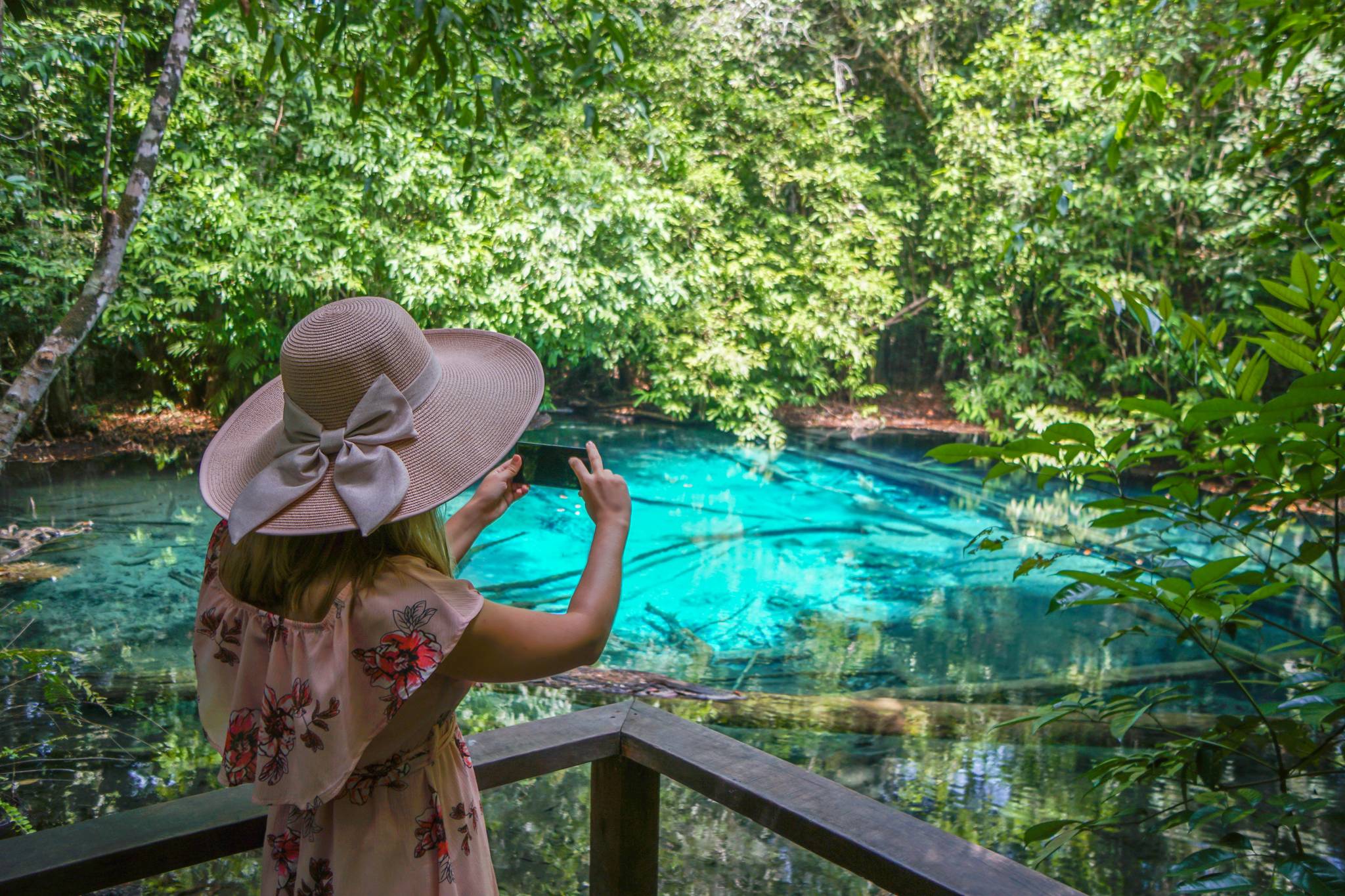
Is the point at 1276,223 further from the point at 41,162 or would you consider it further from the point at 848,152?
the point at 848,152

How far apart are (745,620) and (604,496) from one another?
519cm

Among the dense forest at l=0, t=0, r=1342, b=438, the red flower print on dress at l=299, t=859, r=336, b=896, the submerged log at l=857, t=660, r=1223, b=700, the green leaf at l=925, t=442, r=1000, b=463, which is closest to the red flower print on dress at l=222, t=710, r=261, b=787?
the red flower print on dress at l=299, t=859, r=336, b=896

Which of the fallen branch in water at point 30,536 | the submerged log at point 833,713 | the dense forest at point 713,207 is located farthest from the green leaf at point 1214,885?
the fallen branch in water at point 30,536

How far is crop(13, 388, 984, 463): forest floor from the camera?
7.57 metres

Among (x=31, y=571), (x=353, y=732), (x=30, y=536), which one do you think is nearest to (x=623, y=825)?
(x=353, y=732)

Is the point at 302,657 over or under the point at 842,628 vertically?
over

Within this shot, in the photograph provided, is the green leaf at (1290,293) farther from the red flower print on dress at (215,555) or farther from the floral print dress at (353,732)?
the red flower print on dress at (215,555)

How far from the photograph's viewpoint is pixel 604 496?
101cm

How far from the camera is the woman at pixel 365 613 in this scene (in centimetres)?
88

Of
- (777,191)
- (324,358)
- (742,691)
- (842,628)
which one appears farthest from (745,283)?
(324,358)

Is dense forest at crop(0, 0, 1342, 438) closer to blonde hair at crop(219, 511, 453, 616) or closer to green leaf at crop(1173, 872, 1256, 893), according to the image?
blonde hair at crop(219, 511, 453, 616)

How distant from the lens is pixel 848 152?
9.62 meters

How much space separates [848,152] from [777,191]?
2.53 ft

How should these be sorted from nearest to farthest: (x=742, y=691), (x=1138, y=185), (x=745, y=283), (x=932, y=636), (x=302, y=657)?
(x=302, y=657) → (x=742, y=691) → (x=932, y=636) → (x=1138, y=185) → (x=745, y=283)
